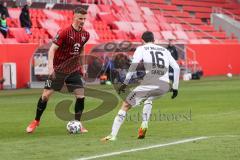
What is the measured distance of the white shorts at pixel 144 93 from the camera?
1175 cm

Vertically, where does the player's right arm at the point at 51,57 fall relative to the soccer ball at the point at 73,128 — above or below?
above

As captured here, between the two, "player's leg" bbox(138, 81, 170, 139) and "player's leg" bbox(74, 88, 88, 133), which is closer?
"player's leg" bbox(138, 81, 170, 139)

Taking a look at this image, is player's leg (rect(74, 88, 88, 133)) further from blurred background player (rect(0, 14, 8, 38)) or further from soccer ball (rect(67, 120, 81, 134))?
blurred background player (rect(0, 14, 8, 38))

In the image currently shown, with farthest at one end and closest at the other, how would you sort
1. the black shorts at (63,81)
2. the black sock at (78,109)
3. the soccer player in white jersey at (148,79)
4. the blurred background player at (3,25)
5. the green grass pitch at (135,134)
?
the blurred background player at (3,25)
the black sock at (78,109)
the black shorts at (63,81)
the soccer player in white jersey at (148,79)
the green grass pitch at (135,134)

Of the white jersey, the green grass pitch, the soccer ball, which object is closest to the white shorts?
the white jersey

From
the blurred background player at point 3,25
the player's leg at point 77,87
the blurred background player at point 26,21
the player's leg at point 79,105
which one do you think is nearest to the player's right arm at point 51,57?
the player's leg at point 77,87

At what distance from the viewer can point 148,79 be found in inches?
472

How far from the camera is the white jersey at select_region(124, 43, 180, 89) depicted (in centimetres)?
1161

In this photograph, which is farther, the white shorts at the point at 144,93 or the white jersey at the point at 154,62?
the white shorts at the point at 144,93

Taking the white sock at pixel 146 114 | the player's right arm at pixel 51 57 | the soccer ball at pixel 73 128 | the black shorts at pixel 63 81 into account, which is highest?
the player's right arm at pixel 51 57

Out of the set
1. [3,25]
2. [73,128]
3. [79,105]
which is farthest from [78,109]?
[3,25]

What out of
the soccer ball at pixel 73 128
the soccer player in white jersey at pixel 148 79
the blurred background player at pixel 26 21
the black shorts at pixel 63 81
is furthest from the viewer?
the blurred background player at pixel 26 21

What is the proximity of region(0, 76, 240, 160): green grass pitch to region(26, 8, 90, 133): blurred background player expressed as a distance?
0.75 meters

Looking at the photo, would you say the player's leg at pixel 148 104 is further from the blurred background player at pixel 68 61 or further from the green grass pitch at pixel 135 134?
the blurred background player at pixel 68 61
